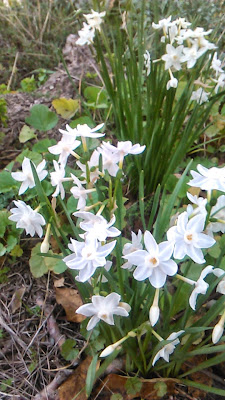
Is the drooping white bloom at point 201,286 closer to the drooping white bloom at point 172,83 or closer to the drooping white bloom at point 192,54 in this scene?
the drooping white bloom at point 172,83

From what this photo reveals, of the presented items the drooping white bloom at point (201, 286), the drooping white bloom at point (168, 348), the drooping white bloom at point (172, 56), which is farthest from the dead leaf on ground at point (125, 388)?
the drooping white bloom at point (172, 56)

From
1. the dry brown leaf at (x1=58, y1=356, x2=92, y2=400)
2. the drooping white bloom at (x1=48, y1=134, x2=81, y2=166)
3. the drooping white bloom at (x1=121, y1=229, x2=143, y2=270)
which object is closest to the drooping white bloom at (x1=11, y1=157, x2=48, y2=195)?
the drooping white bloom at (x1=48, y1=134, x2=81, y2=166)

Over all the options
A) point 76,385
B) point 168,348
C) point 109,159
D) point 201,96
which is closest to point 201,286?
point 168,348

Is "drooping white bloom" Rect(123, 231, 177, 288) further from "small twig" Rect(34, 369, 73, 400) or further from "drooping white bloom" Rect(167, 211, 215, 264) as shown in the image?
"small twig" Rect(34, 369, 73, 400)

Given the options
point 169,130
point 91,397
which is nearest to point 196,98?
point 169,130

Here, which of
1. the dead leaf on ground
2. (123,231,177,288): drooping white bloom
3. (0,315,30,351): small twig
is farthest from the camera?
(0,315,30,351): small twig
